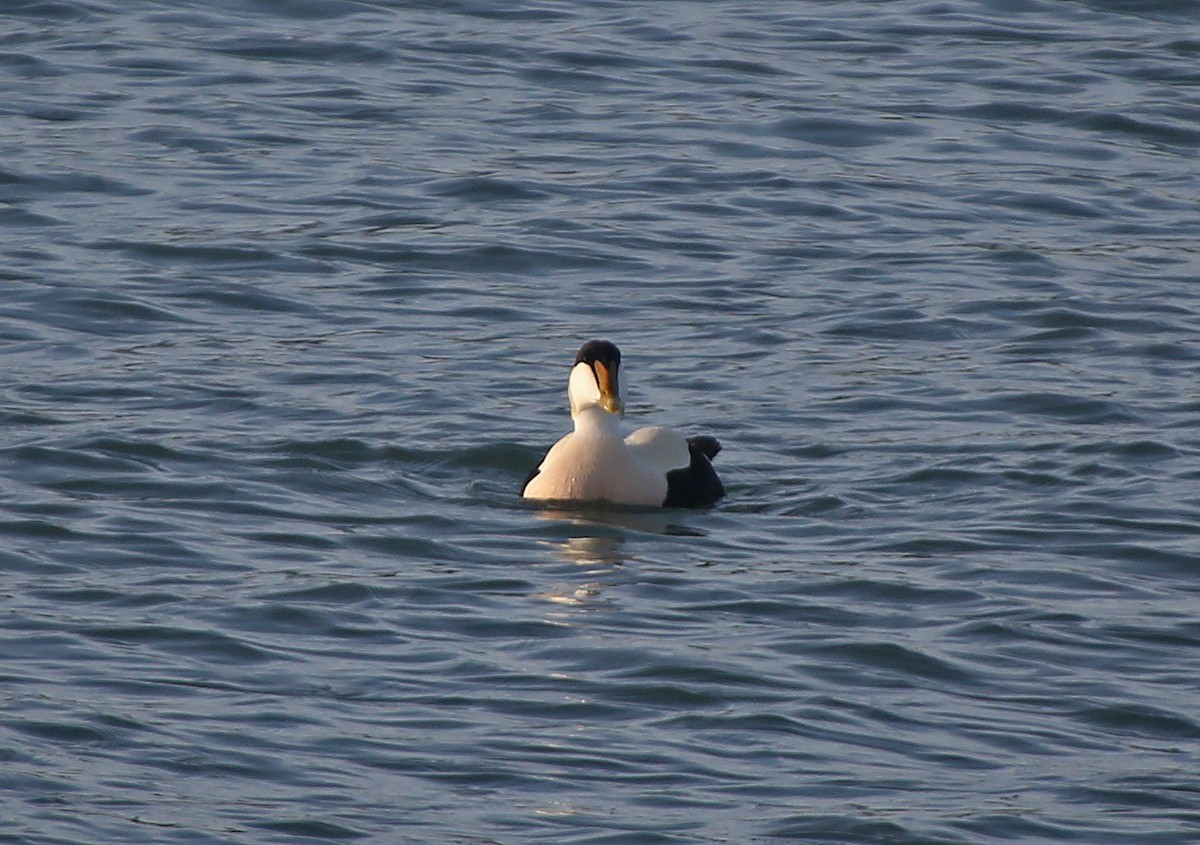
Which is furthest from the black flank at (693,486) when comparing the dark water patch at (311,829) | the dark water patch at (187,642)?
the dark water patch at (311,829)

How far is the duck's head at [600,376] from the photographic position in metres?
10.6

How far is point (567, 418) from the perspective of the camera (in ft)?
39.9

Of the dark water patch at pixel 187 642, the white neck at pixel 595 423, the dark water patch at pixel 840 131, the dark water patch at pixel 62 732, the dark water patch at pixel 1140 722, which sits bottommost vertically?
the dark water patch at pixel 1140 722

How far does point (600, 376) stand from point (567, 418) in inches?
60.1

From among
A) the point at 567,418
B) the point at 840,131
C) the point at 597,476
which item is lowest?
the point at 567,418

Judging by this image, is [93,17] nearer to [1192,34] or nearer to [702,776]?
[1192,34]

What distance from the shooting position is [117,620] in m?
8.43

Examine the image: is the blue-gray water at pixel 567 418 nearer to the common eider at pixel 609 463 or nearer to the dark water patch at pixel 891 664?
the dark water patch at pixel 891 664

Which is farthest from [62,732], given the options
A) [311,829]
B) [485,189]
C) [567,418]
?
[485,189]

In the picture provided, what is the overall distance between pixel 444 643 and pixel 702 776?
58.6 inches

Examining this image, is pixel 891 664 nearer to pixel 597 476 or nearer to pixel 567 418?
pixel 597 476

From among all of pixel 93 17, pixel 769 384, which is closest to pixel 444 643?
pixel 769 384

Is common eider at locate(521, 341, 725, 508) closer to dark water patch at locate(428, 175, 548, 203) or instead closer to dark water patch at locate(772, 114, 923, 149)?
dark water patch at locate(428, 175, 548, 203)

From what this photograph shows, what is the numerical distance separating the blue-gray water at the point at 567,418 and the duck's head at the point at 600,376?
51 centimetres
